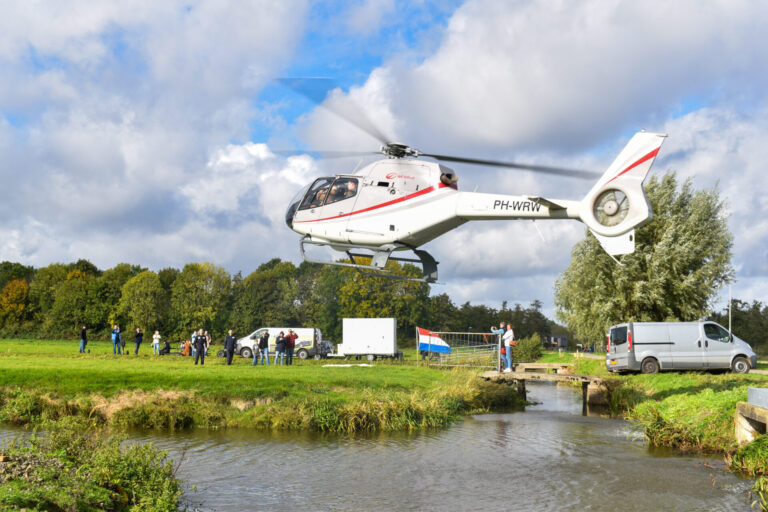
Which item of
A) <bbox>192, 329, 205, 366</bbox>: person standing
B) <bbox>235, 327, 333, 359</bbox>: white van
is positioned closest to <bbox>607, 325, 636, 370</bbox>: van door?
<bbox>192, 329, 205, 366</bbox>: person standing

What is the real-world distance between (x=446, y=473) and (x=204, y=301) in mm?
75372

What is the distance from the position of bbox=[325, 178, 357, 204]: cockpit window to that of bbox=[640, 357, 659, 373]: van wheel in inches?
533

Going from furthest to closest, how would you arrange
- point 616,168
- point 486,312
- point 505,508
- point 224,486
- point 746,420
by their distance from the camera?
point 486,312, point 616,168, point 746,420, point 224,486, point 505,508

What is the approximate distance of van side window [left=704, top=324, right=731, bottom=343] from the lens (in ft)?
77.5

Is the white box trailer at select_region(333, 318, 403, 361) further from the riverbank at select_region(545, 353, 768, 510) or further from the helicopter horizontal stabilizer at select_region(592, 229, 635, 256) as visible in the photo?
the helicopter horizontal stabilizer at select_region(592, 229, 635, 256)

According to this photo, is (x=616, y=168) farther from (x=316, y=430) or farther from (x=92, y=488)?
(x=92, y=488)

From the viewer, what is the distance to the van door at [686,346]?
926 inches

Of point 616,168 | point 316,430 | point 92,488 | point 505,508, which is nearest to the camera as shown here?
point 92,488

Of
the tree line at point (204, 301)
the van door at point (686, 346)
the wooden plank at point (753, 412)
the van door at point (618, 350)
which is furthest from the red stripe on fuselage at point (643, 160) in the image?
the tree line at point (204, 301)

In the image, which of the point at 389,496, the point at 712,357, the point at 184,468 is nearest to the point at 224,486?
the point at 184,468

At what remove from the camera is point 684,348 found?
2359 cm

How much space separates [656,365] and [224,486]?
713 inches

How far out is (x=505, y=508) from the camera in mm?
10641

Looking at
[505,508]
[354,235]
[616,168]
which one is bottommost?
[505,508]
